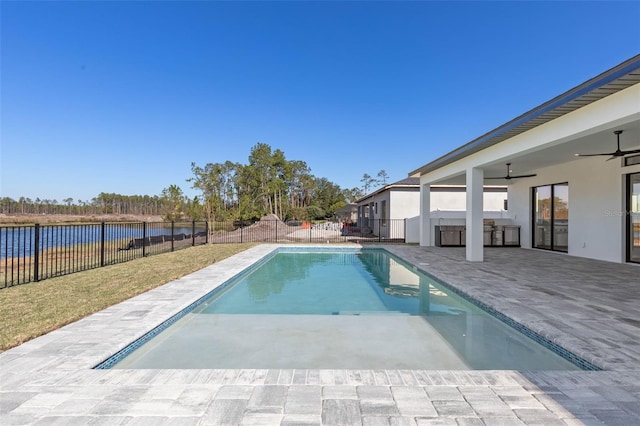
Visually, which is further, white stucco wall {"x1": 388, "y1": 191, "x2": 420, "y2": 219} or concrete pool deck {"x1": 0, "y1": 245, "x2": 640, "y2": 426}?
white stucco wall {"x1": 388, "y1": 191, "x2": 420, "y2": 219}

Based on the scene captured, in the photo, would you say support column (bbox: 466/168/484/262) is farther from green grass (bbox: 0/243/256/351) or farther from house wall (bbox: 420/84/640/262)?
green grass (bbox: 0/243/256/351)

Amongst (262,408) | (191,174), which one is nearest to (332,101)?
(262,408)

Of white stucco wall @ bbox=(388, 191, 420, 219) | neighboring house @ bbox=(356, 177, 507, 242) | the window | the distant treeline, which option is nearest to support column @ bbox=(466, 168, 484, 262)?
neighboring house @ bbox=(356, 177, 507, 242)

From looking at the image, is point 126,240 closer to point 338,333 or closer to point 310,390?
point 338,333

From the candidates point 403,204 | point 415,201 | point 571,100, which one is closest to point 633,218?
point 571,100

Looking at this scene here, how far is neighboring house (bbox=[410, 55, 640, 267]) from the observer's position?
4438 millimetres

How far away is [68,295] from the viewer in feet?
16.6

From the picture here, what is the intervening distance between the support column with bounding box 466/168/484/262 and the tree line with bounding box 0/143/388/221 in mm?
19451

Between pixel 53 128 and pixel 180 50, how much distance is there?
10246 mm

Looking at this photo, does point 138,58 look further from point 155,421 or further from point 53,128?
point 155,421

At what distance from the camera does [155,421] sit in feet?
6.31

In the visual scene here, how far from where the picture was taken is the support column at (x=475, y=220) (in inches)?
344

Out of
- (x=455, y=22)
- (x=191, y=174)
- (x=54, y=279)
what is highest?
(x=455, y=22)

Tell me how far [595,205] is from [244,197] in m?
30.2
